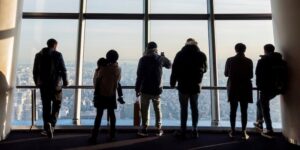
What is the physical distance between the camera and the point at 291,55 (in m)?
3.99

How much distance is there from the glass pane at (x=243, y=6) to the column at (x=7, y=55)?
152 inches

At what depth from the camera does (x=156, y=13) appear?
5578 millimetres

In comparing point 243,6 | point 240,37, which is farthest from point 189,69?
point 243,6

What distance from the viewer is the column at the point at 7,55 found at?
406 cm

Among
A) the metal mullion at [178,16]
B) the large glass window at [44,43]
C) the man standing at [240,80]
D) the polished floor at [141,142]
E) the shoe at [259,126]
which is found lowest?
the polished floor at [141,142]

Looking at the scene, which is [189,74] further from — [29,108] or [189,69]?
[29,108]

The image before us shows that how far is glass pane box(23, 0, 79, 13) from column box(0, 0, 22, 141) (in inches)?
44.1

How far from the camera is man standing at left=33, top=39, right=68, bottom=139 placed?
4074 mm

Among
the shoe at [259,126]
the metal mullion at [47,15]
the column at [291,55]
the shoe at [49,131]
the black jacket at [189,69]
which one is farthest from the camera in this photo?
the metal mullion at [47,15]

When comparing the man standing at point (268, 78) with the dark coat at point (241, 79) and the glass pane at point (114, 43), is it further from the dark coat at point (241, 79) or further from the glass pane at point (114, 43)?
the glass pane at point (114, 43)

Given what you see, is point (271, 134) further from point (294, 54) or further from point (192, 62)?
point (192, 62)

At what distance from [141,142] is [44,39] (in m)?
3.13

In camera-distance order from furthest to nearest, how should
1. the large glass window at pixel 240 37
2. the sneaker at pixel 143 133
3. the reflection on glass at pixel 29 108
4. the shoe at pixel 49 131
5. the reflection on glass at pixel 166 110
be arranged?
the large glass window at pixel 240 37, the reflection on glass at pixel 166 110, the reflection on glass at pixel 29 108, the sneaker at pixel 143 133, the shoe at pixel 49 131

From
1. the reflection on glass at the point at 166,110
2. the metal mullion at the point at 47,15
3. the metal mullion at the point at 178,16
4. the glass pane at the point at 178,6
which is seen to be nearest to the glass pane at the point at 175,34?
the metal mullion at the point at 178,16
